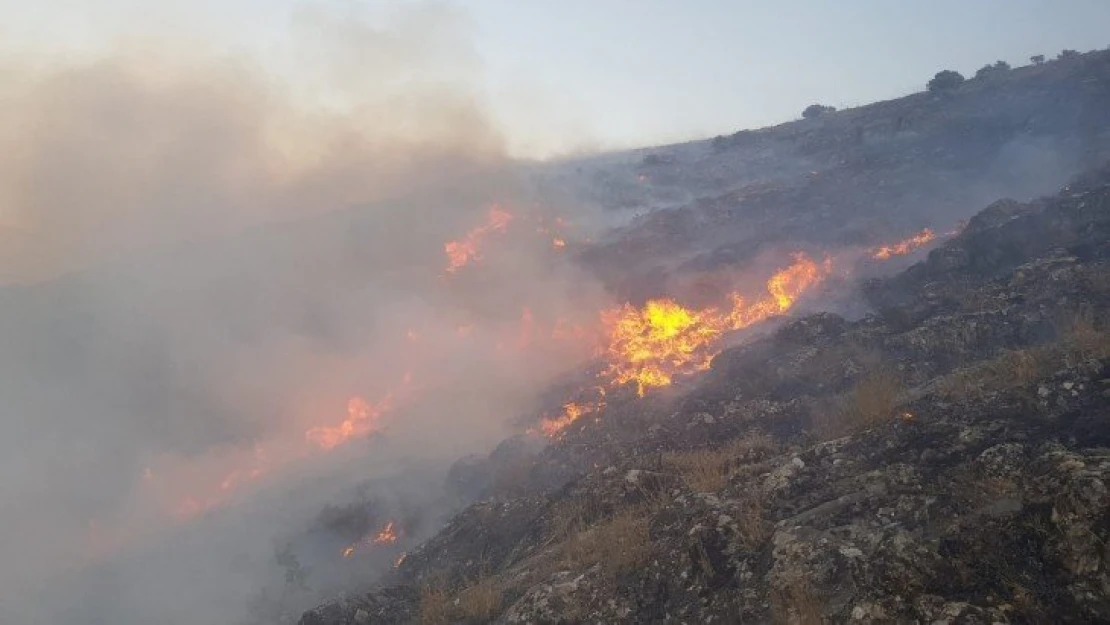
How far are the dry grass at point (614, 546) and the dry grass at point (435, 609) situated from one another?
1825 mm

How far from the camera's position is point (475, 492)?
19.5 m

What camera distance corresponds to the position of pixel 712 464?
10156 mm

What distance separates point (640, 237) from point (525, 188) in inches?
428

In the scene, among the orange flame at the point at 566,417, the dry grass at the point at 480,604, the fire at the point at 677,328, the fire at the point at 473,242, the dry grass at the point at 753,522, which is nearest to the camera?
the dry grass at the point at 753,522

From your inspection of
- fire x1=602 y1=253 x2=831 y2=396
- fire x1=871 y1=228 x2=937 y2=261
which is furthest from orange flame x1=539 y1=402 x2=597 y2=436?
fire x1=871 y1=228 x2=937 y2=261

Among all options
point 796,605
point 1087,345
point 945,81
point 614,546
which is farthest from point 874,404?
point 945,81

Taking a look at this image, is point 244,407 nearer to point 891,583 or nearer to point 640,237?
point 640,237

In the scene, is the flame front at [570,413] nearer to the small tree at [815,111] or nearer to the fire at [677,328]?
the fire at [677,328]

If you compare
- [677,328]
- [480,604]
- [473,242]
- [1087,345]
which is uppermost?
[473,242]

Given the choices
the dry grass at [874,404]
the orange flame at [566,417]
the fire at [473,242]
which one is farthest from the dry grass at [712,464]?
the fire at [473,242]

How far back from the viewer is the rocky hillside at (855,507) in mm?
5156

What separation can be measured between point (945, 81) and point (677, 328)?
34374 mm

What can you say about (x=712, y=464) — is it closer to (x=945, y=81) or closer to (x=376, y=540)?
(x=376, y=540)

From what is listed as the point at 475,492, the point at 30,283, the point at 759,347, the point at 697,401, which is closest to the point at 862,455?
the point at 697,401
